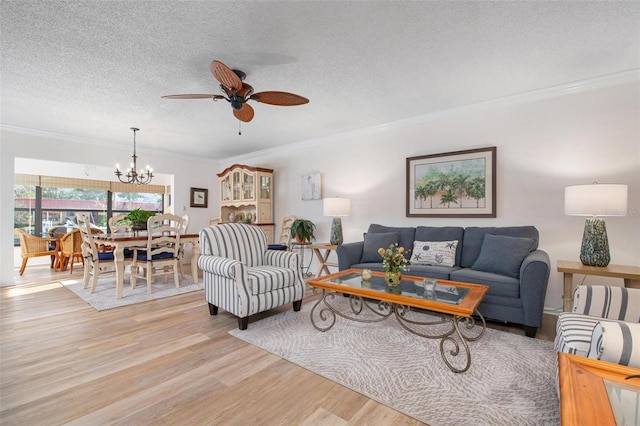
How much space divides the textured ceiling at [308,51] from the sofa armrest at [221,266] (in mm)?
1776

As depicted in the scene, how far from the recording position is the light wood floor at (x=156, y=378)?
5.10 feet

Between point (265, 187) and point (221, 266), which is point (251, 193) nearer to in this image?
point (265, 187)

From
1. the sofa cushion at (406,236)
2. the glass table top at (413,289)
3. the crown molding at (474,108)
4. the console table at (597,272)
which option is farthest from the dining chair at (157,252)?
the console table at (597,272)

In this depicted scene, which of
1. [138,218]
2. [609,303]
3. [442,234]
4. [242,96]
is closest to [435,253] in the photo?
→ [442,234]

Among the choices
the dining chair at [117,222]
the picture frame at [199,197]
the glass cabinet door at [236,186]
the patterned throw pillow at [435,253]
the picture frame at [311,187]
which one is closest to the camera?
the patterned throw pillow at [435,253]

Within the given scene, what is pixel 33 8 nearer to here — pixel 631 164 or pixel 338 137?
pixel 338 137

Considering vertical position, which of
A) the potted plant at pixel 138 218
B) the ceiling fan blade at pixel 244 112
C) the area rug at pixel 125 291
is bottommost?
the area rug at pixel 125 291

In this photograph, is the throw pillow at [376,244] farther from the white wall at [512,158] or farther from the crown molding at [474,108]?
the crown molding at [474,108]

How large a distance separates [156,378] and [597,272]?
11.3 feet

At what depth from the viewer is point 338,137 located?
4844mm

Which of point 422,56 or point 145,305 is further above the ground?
point 422,56

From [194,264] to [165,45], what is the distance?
319cm

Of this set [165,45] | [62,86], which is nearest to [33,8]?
[165,45]

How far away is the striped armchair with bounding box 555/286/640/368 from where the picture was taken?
49.2 inches
